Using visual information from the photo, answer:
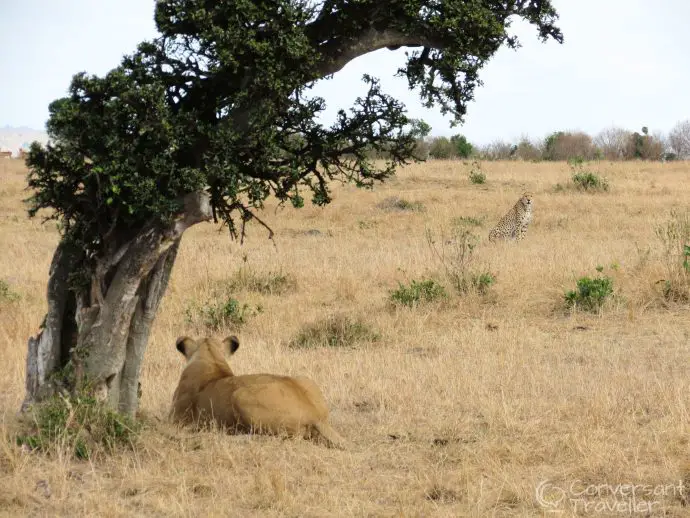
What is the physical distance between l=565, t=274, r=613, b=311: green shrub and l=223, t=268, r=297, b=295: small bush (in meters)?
4.35

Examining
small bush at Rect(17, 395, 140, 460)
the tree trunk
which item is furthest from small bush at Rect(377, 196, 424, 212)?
small bush at Rect(17, 395, 140, 460)

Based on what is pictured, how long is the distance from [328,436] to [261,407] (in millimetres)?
534

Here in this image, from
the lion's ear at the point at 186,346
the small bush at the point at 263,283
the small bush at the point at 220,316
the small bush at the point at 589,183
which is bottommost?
the small bush at the point at 220,316

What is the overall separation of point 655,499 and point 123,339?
3935 millimetres

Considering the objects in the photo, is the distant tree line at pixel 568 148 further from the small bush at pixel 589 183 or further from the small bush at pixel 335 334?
the small bush at pixel 335 334

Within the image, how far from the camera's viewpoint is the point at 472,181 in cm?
3080

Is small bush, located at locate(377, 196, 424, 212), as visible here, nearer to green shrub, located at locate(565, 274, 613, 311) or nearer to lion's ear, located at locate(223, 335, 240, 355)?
green shrub, located at locate(565, 274, 613, 311)

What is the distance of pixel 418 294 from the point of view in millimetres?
13344

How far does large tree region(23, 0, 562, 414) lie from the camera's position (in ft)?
22.1

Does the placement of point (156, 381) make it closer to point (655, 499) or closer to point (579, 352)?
point (579, 352)

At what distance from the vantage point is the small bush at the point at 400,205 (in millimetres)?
25720

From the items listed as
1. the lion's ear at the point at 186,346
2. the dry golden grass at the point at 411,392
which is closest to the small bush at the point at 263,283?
the dry golden grass at the point at 411,392

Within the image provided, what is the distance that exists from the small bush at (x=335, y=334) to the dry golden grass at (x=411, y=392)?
0.75 feet

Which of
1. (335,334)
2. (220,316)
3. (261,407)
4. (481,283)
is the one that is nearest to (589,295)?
(481,283)
